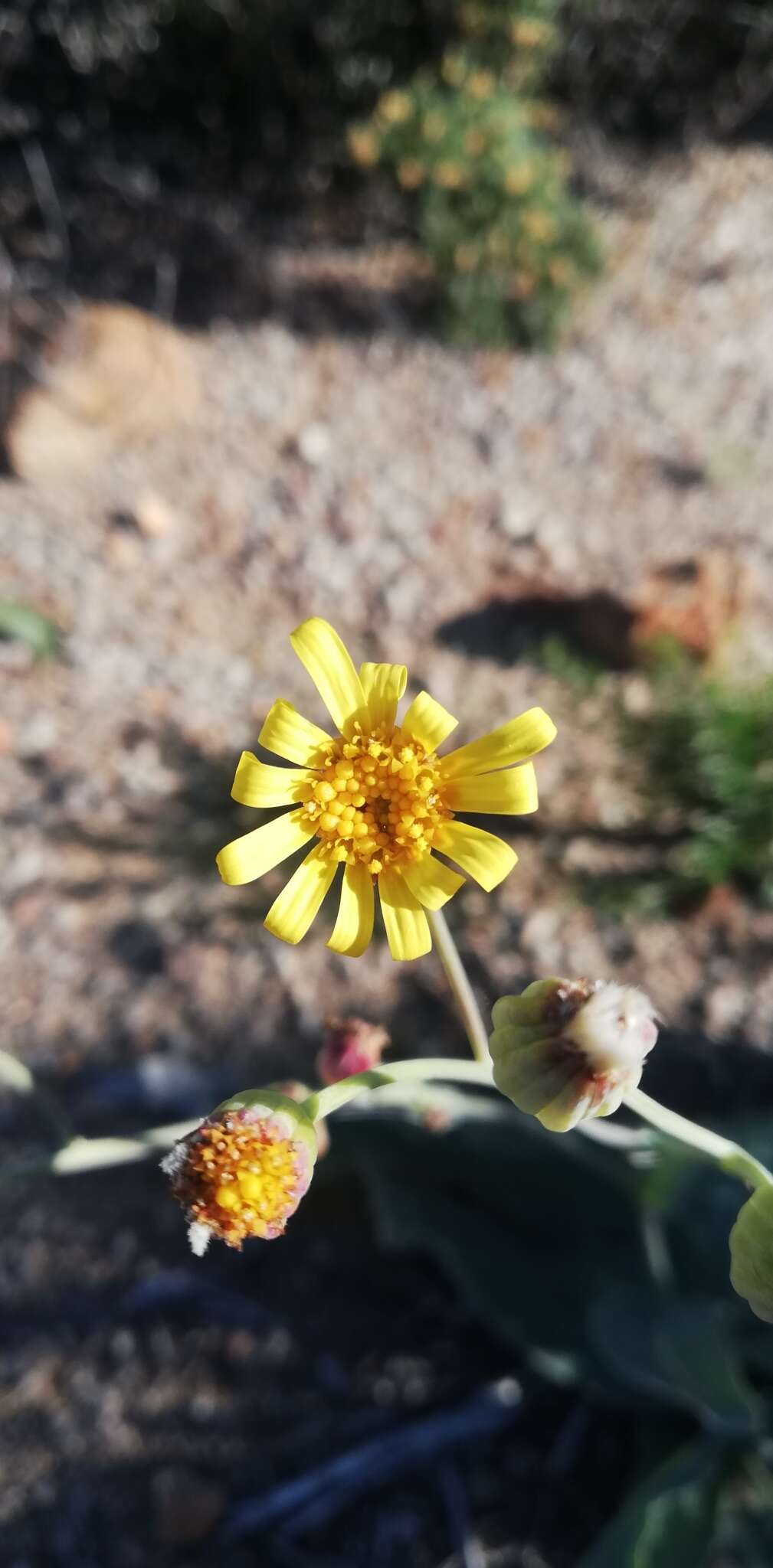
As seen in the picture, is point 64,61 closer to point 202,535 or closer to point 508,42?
point 508,42

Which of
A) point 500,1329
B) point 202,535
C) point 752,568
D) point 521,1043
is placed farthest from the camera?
point 202,535

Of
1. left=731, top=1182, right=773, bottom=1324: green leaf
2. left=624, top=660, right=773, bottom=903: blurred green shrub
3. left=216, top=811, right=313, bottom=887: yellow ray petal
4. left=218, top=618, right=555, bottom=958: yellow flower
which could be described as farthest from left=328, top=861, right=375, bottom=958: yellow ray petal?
left=624, top=660, right=773, bottom=903: blurred green shrub

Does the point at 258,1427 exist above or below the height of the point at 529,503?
below

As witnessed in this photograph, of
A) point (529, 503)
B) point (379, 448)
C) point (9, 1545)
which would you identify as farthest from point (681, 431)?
point (9, 1545)

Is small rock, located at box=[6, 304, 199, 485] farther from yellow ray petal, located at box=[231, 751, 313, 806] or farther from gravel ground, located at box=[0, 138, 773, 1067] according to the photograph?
yellow ray petal, located at box=[231, 751, 313, 806]

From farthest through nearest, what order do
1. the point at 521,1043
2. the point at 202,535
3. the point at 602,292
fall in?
1. the point at 602,292
2. the point at 202,535
3. the point at 521,1043

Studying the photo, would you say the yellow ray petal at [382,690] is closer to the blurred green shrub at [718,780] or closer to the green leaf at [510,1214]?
the green leaf at [510,1214]
